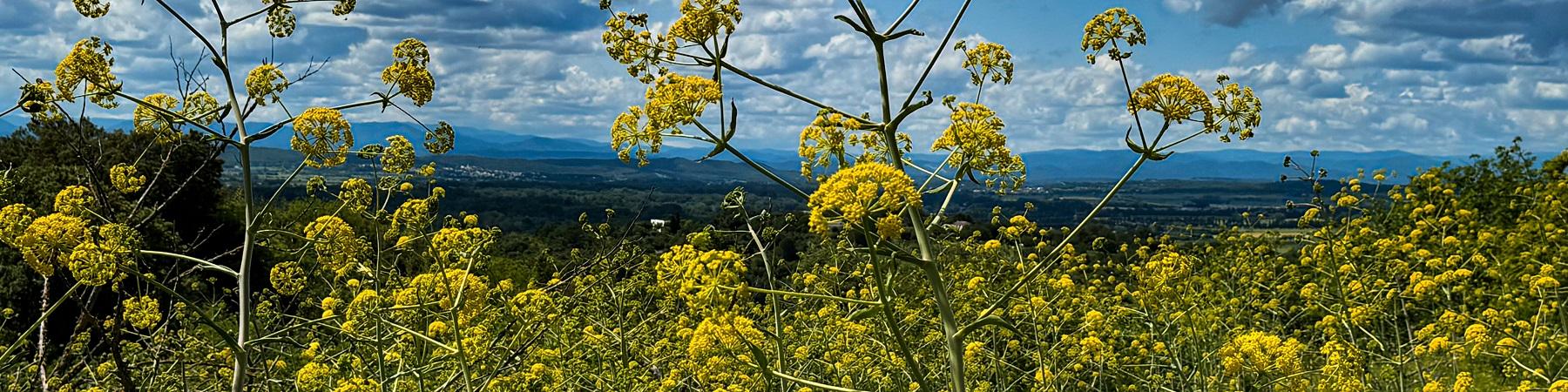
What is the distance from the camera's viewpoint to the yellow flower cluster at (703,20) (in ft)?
12.3

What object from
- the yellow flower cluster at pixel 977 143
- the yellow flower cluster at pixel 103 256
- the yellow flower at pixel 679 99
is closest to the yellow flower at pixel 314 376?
the yellow flower cluster at pixel 103 256

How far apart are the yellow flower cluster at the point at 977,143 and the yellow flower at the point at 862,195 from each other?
509mm

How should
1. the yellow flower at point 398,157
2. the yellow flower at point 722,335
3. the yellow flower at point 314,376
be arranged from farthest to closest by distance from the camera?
the yellow flower at point 314,376
the yellow flower at point 398,157
the yellow flower at point 722,335

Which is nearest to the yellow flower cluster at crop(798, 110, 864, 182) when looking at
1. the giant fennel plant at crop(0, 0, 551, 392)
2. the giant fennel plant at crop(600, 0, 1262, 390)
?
the giant fennel plant at crop(600, 0, 1262, 390)

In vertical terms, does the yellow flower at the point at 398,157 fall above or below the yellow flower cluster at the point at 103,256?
above

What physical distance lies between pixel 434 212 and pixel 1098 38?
361 cm

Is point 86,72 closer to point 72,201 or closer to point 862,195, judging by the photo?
point 72,201

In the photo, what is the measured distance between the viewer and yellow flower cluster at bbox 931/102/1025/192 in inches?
133

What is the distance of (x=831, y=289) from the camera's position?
855 cm

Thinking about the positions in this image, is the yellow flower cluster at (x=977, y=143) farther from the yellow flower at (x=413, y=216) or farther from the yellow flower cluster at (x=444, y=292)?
the yellow flower at (x=413, y=216)

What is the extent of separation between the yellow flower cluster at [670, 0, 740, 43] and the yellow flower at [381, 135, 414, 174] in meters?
2.03

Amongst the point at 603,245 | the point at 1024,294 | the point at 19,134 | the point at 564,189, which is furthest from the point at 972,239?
the point at 564,189

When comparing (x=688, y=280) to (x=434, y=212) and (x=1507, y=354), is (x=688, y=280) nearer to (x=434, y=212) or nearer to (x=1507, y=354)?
(x=434, y=212)

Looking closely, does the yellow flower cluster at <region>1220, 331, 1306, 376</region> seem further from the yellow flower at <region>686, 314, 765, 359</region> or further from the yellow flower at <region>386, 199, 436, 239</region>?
the yellow flower at <region>386, 199, 436, 239</region>
